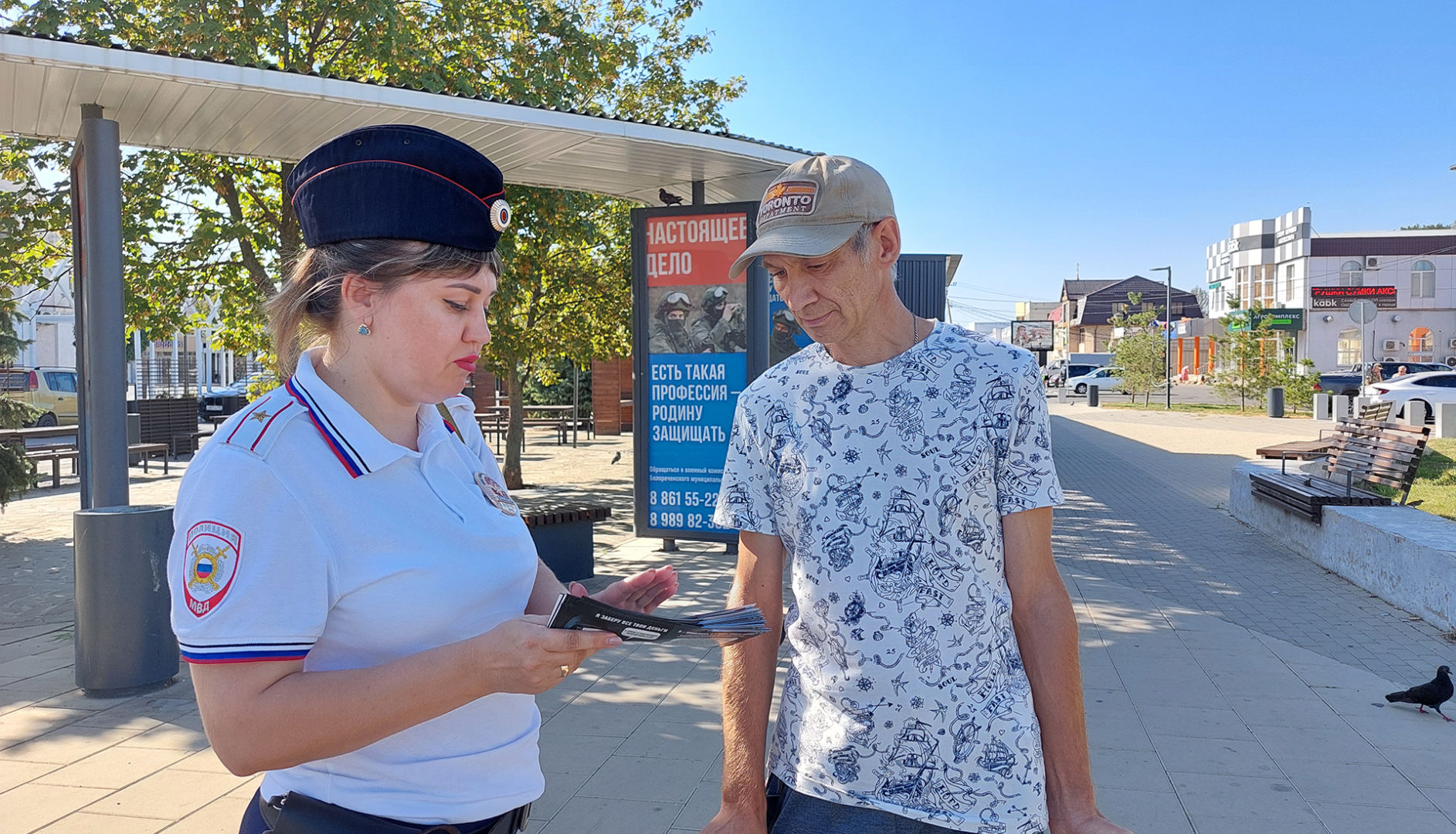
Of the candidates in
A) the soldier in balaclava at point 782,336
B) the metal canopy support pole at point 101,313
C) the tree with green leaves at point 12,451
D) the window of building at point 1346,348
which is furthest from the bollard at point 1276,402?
the metal canopy support pole at point 101,313

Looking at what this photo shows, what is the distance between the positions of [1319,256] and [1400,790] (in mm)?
60469

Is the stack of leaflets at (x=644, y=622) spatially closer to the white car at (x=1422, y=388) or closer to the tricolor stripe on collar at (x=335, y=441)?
the tricolor stripe on collar at (x=335, y=441)

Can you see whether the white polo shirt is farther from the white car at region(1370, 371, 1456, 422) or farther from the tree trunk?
the white car at region(1370, 371, 1456, 422)

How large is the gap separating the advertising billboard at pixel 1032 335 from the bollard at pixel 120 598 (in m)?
31.4

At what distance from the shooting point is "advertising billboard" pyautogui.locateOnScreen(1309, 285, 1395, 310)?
54.4 meters

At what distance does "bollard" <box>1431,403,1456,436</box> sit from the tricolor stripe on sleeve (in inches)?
918

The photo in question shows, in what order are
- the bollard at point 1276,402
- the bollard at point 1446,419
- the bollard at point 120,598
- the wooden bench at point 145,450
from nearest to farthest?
the bollard at point 120,598 < the wooden bench at point 145,450 < the bollard at point 1446,419 < the bollard at point 1276,402

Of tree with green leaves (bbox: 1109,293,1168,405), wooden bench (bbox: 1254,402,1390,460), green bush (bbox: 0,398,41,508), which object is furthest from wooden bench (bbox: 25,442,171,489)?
tree with green leaves (bbox: 1109,293,1168,405)

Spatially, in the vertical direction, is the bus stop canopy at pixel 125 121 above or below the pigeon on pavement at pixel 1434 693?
above

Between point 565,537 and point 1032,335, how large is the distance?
77.5 meters

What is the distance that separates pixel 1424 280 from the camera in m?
54.6

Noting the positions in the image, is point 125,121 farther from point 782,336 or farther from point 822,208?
point 782,336

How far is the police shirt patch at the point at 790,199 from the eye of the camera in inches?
74.2

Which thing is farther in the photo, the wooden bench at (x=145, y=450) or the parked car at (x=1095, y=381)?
the parked car at (x=1095, y=381)
